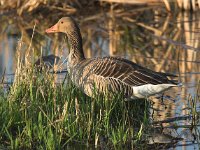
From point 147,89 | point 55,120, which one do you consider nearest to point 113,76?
point 147,89

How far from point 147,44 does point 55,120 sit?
7.63m

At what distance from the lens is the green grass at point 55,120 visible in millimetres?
7688

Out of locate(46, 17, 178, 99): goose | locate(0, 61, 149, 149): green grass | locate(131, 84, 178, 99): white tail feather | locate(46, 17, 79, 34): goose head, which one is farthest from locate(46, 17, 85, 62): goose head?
locate(131, 84, 178, 99): white tail feather

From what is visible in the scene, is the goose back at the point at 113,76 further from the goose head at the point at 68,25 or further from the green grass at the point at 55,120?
the goose head at the point at 68,25

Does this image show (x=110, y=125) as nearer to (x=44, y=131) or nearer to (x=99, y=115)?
(x=99, y=115)

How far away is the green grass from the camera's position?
7688 mm

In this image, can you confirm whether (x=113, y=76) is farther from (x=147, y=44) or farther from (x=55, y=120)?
(x=147, y=44)

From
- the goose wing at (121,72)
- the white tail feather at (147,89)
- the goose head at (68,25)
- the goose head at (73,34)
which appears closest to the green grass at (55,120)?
the white tail feather at (147,89)

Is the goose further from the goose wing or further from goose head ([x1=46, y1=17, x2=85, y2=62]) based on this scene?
goose head ([x1=46, y1=17, x2=85, y2=62])

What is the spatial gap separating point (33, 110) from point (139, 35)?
847 cm

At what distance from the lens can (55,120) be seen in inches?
311

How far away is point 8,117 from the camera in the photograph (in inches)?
323

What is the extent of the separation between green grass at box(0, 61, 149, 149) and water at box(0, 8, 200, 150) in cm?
54

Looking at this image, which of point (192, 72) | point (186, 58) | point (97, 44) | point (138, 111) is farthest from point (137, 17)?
point (138, 111)
